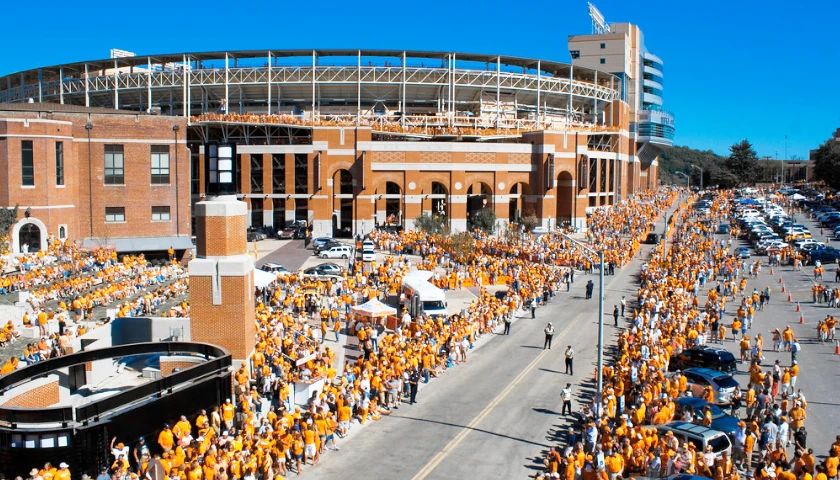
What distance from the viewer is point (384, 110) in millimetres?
76812

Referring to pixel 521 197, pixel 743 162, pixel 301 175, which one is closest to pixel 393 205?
pixel 301 175

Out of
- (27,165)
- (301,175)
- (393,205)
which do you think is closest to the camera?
(27,165)

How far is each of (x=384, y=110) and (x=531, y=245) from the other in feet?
101

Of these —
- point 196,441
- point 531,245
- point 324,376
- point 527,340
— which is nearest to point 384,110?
point 531,245

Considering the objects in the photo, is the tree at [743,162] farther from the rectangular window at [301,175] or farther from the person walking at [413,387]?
the person walking at [413,387]

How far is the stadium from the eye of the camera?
66.1 m

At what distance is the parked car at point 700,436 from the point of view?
665 inches

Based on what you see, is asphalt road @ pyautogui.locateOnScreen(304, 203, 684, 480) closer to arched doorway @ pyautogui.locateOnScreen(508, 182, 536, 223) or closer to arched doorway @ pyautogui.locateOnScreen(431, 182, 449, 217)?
arched doorway @ pyautogui.locateOnScreen(431, 182, 449, 217)

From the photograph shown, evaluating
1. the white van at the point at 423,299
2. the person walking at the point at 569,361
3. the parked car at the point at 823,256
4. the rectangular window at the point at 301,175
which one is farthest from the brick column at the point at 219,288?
the rectangular window at the point at 301,175

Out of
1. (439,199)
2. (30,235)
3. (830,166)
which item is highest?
(830,166)

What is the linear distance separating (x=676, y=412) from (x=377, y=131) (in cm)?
5165

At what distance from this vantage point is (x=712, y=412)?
755 inches

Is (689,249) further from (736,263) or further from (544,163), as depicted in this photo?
(544,163)

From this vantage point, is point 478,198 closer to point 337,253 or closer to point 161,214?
point 337,253
